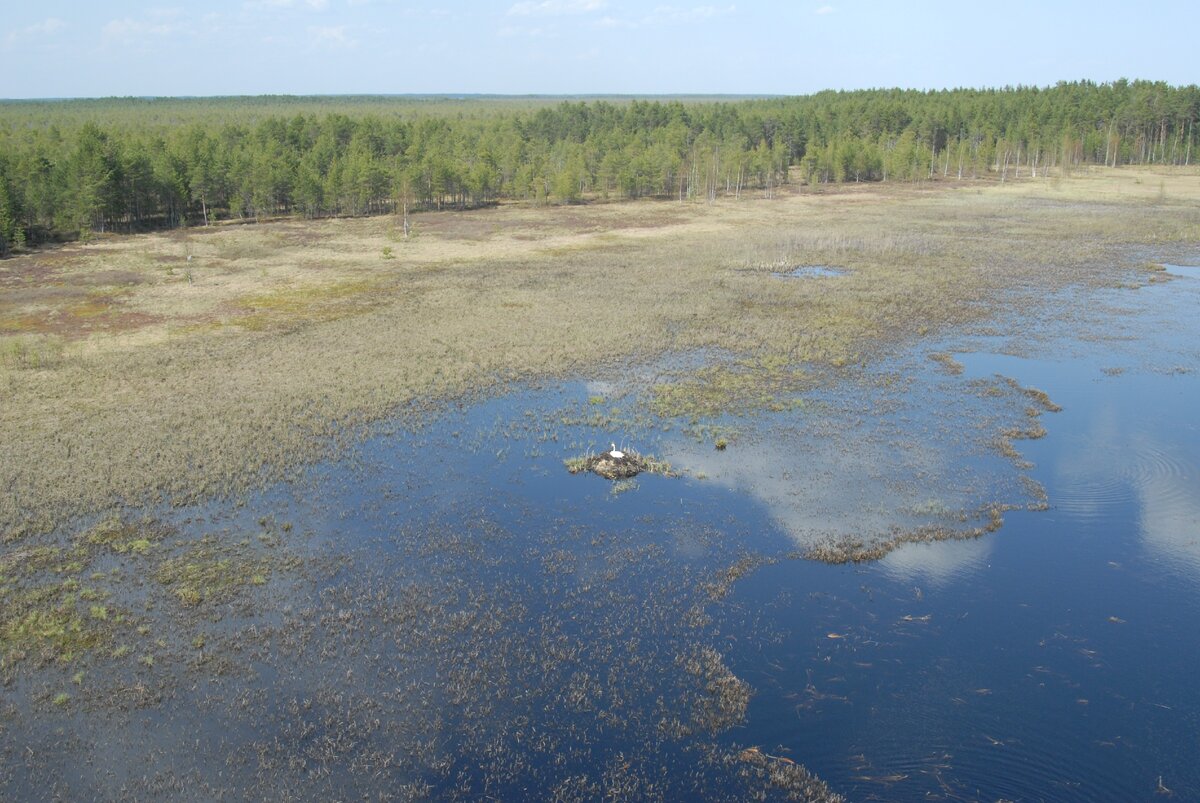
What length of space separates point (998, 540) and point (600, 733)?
499 inches

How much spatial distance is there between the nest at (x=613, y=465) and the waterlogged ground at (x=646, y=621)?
1.56 feet

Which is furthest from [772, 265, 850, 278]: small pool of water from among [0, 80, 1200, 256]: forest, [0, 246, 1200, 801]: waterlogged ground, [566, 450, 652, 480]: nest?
[0, 80, 1200, 256]: forest

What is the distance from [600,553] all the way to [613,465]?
496cm

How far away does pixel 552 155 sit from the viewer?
115625 mm

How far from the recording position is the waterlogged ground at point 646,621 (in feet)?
47.9

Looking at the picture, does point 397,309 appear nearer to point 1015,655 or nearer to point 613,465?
point 613,465

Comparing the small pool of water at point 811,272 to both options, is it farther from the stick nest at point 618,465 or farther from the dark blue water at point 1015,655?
the stick nest at point 618,465

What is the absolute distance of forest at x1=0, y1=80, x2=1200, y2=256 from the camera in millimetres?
76806

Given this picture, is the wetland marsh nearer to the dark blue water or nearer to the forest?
the dark blue water

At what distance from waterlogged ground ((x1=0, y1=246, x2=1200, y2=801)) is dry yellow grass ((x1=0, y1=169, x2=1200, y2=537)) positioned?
14.1 feet

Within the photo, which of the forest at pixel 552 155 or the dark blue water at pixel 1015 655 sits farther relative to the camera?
the forest at pixel 552 155

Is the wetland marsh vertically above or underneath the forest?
underneath

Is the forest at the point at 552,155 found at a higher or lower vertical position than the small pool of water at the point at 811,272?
higher

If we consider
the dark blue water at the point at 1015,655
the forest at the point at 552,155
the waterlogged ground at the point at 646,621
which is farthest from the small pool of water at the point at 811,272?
the forest at the point at 552,155
